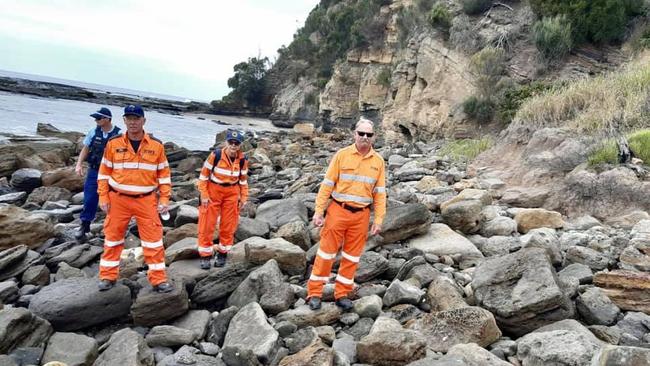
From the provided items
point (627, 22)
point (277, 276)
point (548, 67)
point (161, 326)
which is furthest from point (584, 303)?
point (627, 22)

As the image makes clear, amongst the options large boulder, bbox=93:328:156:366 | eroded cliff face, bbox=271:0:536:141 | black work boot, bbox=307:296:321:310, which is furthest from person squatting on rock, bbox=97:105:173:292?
eroded cliff face, bbox=271:0:536:141

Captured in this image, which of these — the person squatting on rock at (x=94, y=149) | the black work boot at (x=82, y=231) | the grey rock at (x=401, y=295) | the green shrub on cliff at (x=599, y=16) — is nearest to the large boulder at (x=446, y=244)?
the grey rock at (x=401, y=295)

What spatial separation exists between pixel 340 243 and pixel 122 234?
264 cm

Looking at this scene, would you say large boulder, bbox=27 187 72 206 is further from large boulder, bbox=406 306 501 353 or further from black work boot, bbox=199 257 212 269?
large boulder, bbox=406 306 501 353

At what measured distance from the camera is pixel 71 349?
437 centimetres

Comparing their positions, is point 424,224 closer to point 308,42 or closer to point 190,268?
point 190,268

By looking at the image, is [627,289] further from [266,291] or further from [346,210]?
[266,291]

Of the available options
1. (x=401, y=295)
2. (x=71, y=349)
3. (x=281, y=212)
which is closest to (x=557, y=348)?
(x=401, y=295)

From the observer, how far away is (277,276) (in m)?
5.50

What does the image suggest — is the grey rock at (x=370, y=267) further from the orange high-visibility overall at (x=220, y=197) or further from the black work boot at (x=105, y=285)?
the black work boot at (x=105, y=285)

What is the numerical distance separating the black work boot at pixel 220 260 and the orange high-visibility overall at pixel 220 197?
1.9 inches

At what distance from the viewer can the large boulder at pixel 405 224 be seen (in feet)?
22.5

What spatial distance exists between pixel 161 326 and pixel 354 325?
2071 mm

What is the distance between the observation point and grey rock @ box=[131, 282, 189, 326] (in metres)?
5.02
